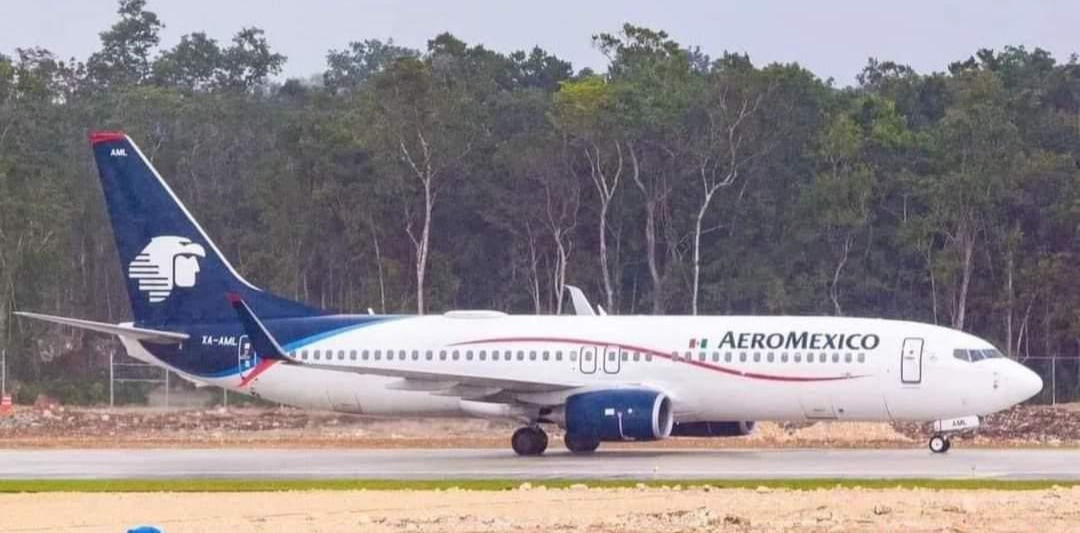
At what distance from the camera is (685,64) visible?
77.8 metres

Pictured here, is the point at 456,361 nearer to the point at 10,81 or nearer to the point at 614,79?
the point at 614,79

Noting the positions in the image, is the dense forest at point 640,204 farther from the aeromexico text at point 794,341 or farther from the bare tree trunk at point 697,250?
the aeromexico text at point 794,341

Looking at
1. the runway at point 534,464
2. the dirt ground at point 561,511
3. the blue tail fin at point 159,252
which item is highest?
the blue tail fin at point 159,252

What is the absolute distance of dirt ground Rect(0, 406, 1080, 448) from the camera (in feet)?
151

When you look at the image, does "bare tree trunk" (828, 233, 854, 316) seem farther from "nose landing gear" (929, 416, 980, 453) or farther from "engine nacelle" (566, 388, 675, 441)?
"engine nacelle" (566, 388, 675, 441)

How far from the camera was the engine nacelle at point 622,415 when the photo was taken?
128ft

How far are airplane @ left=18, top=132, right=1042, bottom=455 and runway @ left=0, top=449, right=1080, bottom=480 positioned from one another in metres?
→ 0.81

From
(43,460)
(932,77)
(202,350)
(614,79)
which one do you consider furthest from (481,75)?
(43,460)

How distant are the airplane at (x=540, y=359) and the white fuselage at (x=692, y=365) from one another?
0.03m

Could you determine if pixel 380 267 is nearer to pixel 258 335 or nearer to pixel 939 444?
pixel 258 335

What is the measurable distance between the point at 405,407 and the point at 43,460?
7.30 meters

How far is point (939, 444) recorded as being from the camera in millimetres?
39969

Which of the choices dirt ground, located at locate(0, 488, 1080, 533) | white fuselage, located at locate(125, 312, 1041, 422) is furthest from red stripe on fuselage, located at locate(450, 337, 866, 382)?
dirt ground, located at locate(0, 488, 1080, 533)

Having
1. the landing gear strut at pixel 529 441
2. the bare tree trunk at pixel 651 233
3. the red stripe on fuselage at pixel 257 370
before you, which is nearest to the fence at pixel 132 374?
the red stripe on fuselage at pixel 257 370
